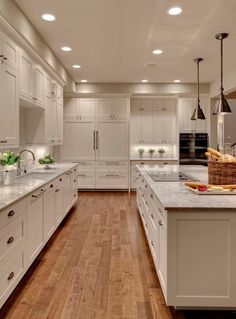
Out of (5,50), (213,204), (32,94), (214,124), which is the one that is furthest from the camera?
(214,124)

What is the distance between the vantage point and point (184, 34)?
4160mm

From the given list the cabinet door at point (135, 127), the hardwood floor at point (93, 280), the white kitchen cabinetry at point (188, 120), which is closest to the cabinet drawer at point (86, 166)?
the cabinet door at point (135, 127)

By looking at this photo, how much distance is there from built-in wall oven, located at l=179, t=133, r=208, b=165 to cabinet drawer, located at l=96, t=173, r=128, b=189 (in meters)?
1.59

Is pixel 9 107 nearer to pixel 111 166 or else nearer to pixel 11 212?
pixel 11 212

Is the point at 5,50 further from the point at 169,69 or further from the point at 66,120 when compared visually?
the point at 66,120

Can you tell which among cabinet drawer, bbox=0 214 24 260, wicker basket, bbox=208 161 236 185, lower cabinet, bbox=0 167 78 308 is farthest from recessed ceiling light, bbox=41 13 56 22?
wicker basket, bbox=208 161 236 185

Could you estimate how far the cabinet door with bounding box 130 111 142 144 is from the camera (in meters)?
8.18

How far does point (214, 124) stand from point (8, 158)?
5.82 meters

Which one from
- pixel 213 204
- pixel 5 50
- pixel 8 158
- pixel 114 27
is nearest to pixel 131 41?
pixel 114 27

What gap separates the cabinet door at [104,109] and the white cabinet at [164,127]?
1273mm

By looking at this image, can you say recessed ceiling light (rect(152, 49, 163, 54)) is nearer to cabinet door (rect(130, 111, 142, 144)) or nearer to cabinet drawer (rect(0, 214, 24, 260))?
cabinet door (rect(130, 111, 142, 144))

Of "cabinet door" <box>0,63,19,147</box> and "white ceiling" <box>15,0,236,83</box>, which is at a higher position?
"white ceiling" <box>15,0,236,83</box>

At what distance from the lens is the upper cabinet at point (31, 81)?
380cm

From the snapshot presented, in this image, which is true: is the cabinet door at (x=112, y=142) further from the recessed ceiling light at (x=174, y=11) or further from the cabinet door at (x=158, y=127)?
the recessed ceiling light at (x=174, y=11)
